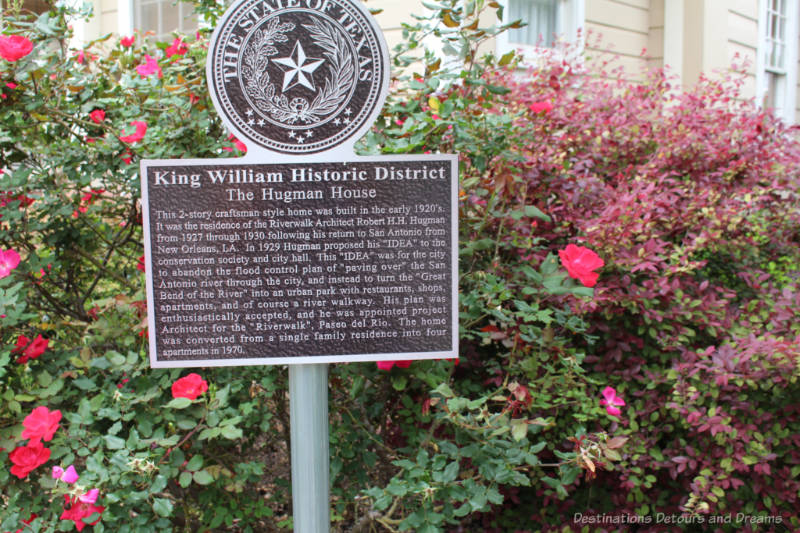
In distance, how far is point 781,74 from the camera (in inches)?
340

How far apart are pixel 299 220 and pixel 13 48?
114 centimetres

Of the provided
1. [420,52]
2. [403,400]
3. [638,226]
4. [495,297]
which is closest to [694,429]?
[638,226]

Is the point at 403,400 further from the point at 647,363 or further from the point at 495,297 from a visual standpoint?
the point at 647,363

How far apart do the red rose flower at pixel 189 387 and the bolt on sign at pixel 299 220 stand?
4.1 inches

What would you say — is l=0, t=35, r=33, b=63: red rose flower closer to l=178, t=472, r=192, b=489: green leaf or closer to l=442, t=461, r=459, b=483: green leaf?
l=178, t=472, r=192, b=489: green leaf

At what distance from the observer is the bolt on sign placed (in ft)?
5.61

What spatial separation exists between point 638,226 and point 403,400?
1098 mm

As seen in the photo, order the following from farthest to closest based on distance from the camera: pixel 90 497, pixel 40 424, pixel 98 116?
1. pixel 98 116
2. pixel 40 424
3. pixel 90 497

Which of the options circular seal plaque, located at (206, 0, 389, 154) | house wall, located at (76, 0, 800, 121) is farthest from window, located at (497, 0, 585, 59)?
circular seal plaque, located at (206, 0, 389, 154)

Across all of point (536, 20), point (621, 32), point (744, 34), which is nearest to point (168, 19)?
point (536, 20)

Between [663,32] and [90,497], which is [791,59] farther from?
[90,497]

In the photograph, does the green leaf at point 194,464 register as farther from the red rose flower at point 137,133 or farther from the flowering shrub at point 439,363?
the red rose flower at point 137,133

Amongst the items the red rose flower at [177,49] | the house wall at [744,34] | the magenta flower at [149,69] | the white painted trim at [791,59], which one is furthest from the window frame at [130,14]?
the white painted trim at [791,59]

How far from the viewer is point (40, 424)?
1808mm
